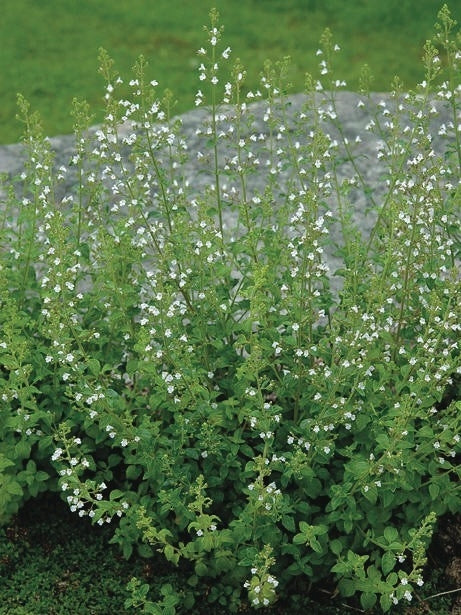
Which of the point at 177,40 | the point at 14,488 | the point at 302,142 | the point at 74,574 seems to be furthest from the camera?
the point at 177,40

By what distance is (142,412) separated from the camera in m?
4.59

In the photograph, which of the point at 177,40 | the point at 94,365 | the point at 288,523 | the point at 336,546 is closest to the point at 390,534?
the point at 336,546

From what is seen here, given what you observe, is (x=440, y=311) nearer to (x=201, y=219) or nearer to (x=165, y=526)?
(x=201, y=219)

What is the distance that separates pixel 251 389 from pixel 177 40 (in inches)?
308

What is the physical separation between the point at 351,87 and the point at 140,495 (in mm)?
6459

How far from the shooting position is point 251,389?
384 centimetres

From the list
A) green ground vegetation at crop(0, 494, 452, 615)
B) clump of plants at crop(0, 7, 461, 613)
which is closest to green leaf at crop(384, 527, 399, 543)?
clump of plants at crop(0, 7, 461, 613)

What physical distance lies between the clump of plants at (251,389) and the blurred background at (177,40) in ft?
16.9

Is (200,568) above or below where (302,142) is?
below

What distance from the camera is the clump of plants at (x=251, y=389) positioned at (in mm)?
3924

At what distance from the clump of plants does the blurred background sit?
5.14 meters

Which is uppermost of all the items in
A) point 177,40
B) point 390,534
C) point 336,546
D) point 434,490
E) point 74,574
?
point 177,40

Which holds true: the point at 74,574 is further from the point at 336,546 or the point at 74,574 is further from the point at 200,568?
the point at 336,546

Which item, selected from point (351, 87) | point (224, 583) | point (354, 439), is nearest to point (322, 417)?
point (354, 439)
